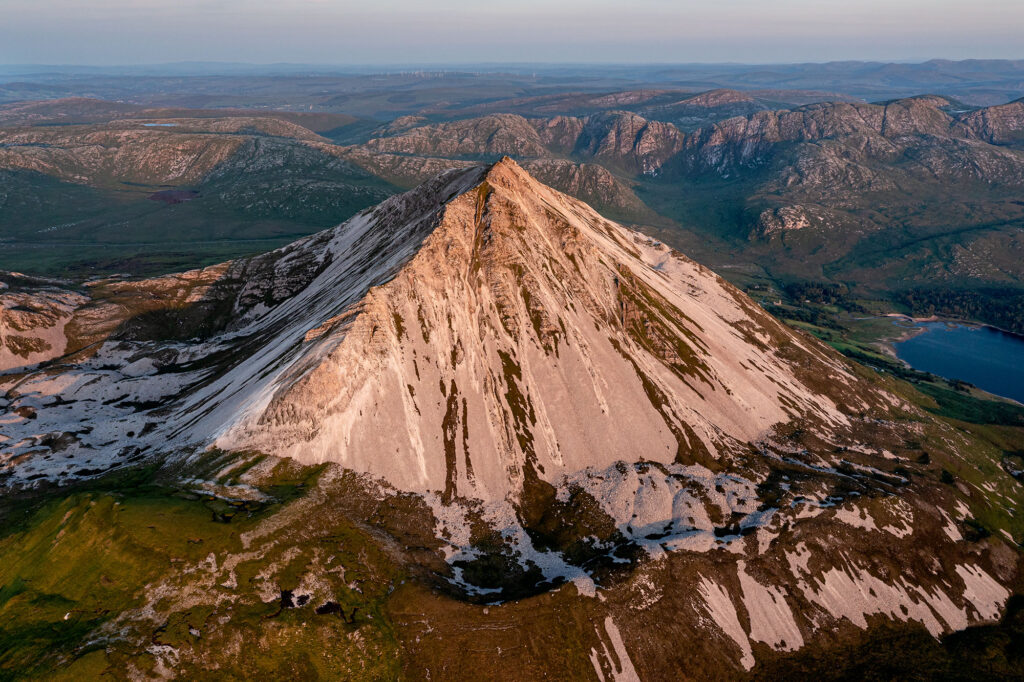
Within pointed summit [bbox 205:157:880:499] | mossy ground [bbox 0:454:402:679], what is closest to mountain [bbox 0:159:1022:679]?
mossy ground [bbox 0:454:402:679]

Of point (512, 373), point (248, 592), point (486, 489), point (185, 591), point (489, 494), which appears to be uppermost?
point (512, 373)

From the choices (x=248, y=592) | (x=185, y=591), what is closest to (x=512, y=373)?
(x=248, y=592)

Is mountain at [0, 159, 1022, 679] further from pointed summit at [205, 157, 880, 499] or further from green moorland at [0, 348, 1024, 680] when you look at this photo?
pointed summit at [205, 157, 880, 499]

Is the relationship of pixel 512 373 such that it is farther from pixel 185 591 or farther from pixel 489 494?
pixel 185 591

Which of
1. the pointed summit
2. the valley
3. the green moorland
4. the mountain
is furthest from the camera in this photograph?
the pointed summit

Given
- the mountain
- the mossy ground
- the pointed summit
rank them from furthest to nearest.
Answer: the pointed summit → the mountain → the mossy ground

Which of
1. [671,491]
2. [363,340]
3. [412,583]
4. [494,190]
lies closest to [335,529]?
[412,583]

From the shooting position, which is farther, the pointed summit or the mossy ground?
the pointed summit

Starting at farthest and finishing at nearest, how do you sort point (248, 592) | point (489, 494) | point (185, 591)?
point (489, 494) → point (248, 592) → point (185, 591)
